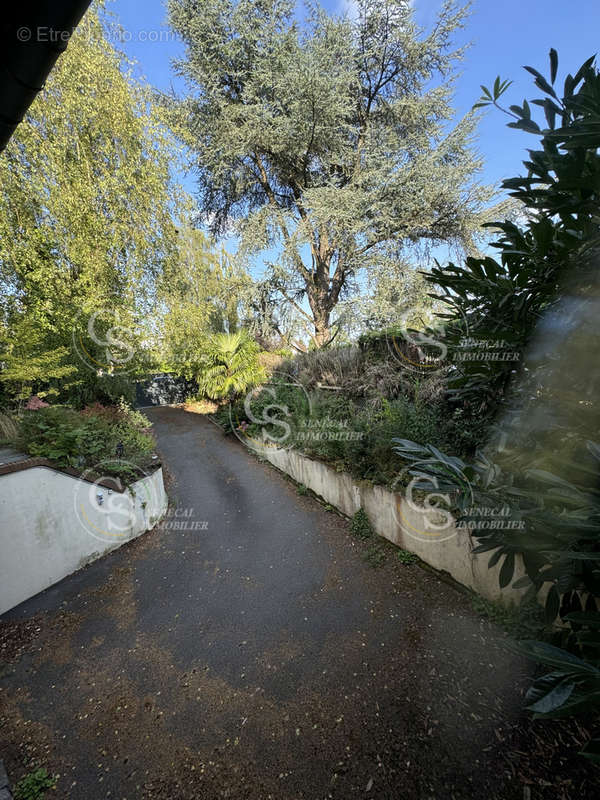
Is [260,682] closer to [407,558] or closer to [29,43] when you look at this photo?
[407,558]

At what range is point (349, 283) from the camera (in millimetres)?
12773

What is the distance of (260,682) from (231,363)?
10578mm

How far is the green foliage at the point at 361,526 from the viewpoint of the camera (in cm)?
473

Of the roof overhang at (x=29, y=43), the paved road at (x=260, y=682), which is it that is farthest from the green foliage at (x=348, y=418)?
the roof overhang at (x=29, y=43)

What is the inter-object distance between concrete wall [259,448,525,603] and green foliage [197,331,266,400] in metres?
5.92

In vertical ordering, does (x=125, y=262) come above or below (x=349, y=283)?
below

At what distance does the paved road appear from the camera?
2080mm

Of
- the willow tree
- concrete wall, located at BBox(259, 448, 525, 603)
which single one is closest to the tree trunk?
the willow tree

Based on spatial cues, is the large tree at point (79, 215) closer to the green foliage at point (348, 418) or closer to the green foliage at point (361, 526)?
the green foliage at point (348, 418)

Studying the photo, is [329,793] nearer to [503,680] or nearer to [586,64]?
[503,680]

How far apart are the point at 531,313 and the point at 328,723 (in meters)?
3.18

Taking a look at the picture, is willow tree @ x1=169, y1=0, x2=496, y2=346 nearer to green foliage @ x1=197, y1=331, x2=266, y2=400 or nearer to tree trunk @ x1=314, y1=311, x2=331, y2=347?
tree trunk @ x1=314, y1=311, x2=331, y2=347

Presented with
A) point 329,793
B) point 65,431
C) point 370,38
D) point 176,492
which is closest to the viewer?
point 329,793

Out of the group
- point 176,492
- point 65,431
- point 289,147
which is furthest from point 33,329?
point 289,147
